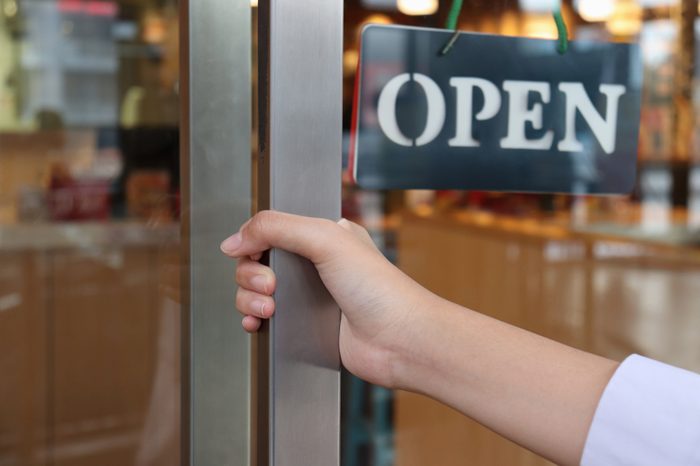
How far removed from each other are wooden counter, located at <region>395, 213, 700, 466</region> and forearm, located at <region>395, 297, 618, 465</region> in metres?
1.02

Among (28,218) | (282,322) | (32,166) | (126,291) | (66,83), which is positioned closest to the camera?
(282,322)

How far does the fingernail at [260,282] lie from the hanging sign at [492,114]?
0.40 feet

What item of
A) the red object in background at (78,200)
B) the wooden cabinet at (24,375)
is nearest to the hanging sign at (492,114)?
the wooden cabinet at (24,375)

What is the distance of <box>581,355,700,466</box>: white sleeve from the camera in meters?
0.54

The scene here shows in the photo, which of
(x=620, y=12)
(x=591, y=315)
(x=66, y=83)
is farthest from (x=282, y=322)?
(x=66, y=83)

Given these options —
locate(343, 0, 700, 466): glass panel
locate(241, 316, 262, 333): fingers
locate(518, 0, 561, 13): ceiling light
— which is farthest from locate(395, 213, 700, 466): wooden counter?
locate(241, 316, 262, 333): fingers

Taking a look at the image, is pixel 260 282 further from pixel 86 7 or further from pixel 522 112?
pixel 86 7

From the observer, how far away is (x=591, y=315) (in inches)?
78.1

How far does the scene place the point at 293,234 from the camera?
0.56 meters

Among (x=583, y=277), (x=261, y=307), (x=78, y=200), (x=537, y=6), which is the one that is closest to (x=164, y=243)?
(x=261, y=307)

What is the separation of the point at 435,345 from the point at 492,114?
0.68 ft

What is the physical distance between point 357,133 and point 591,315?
59.2 inches

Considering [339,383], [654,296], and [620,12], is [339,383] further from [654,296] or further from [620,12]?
[654,296]

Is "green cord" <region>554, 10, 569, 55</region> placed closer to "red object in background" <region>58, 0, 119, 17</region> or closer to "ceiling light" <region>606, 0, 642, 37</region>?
"ceiling light" <region>606, 0, 642, 37</region>
